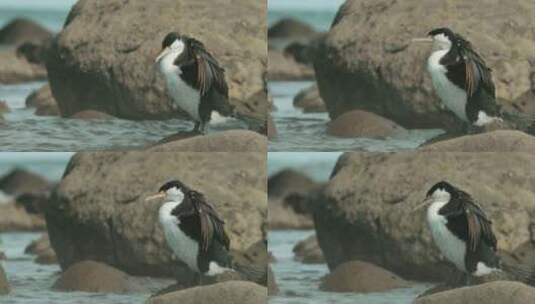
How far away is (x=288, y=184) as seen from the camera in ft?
87.9

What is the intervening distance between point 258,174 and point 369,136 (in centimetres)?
133

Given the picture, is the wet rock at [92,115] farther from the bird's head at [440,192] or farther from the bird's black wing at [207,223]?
the bird's head at [440,192]

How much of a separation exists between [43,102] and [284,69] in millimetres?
3517

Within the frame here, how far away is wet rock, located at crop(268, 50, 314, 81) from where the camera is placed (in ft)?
77.7

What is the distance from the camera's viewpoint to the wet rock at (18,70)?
1027 inches

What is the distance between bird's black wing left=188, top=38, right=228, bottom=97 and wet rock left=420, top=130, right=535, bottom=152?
7.42 feet

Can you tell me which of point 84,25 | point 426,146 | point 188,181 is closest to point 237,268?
point 188,181

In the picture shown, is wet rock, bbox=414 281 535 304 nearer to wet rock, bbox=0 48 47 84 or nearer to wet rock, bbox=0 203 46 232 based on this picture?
wet rock, bbox=0 203 46 232

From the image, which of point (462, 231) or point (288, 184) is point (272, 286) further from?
point (288, 184)

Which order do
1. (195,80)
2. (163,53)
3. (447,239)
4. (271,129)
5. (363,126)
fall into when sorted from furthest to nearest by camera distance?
(271,129)
(363,126)
(163,53)
(195,80)
(447,239)

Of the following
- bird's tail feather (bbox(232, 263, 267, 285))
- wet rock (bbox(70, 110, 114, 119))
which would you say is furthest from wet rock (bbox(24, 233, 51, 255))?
bird's tail feather (bbox(232, 263, 267, 285))

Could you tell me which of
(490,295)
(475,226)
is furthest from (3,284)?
(490,295)

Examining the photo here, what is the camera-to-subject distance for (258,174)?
19.9 m

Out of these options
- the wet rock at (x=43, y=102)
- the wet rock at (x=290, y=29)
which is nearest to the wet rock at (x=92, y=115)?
the wet rock at (x=43, y=102)
